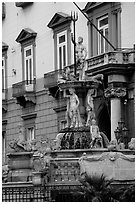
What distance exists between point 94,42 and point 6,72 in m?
10.4

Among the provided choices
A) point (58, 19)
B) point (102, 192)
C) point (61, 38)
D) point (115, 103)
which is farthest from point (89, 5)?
point (102, 192)

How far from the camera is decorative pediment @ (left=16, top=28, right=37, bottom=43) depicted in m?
43.4

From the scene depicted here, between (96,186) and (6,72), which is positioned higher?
(6,72)

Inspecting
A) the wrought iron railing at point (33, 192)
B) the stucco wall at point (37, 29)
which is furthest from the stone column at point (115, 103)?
the wrought iron railing at point (33, 192)

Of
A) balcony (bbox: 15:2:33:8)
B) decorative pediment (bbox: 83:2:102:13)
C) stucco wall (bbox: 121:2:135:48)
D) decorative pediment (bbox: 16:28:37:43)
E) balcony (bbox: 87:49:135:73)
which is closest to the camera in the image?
balcony (bbox: 87:49:135:73)

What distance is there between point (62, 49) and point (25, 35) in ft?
13.7

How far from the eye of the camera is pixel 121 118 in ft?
112

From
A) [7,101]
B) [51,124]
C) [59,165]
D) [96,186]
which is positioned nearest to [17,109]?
[7,101]

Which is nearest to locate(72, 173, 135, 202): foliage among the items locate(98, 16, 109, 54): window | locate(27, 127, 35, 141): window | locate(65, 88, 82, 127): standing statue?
locate(65, 88, 82, 127): standing statue

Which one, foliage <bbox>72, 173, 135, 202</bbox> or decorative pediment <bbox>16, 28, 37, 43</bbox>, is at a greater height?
decorative pediment <bbox>16, 28, 37, 43</bbox>

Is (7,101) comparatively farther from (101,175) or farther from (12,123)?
(101,175)

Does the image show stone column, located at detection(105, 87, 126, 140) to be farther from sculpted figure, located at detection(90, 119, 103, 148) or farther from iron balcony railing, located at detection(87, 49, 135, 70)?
sculpted figure, located at detection(90, 119, 103, 148)

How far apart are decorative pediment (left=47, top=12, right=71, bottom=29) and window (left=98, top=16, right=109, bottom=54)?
3.08 meters

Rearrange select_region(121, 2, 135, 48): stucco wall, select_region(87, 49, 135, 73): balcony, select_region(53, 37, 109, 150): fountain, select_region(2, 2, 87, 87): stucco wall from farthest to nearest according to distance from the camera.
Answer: select_region(2, 2, 87, 87): stucco wall, select_region(121, 2, 135, 48): stucco wall, select_region(87, 49, 135, 73): balcony, select_region(53, 37, 109, 150): fountain
